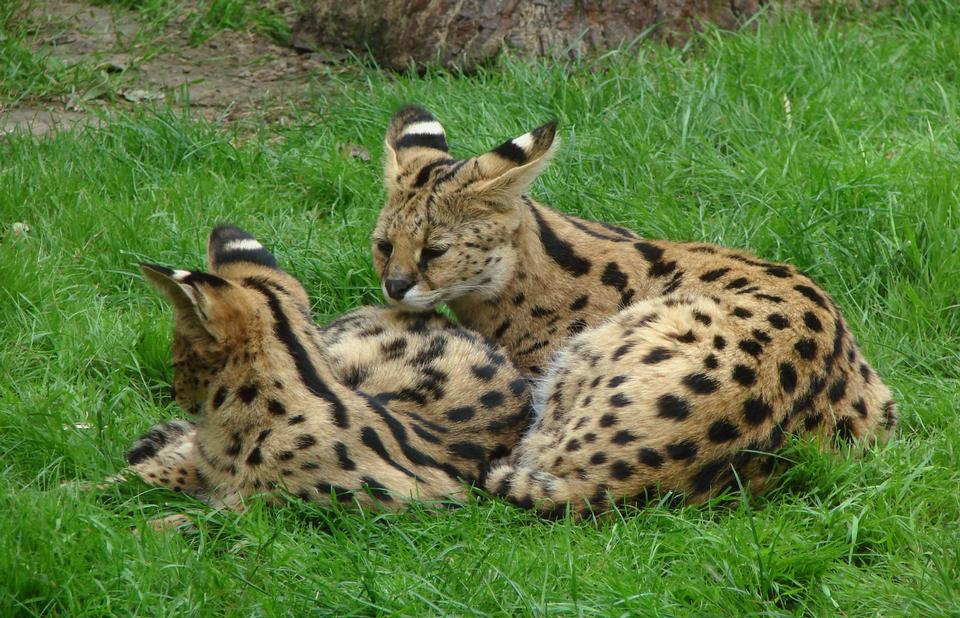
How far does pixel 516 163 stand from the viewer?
6.29 meters

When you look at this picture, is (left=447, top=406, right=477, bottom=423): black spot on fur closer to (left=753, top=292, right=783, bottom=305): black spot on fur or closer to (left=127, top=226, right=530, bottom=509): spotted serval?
(left=127, top=226, right=530, bottom=509): spotted serval

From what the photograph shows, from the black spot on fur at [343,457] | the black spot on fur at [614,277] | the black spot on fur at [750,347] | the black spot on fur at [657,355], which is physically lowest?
the black spot on fur at [343,457]

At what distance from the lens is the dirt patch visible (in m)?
9.29

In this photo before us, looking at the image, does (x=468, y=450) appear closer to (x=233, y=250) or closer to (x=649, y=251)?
(x=233, y=250)

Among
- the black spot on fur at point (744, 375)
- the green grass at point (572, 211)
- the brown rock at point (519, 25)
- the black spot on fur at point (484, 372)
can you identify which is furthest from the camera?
the brown rock at point (519, 25)

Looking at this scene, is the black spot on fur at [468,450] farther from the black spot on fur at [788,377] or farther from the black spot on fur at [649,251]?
the black spot on fur at [649,251]

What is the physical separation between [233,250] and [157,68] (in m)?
4.92

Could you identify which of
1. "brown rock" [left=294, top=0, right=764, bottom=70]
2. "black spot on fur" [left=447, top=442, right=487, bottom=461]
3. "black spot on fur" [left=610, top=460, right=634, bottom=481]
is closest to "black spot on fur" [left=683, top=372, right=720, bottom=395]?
"black spot on fur" [left=610, top=460, right=634, bottom=481]

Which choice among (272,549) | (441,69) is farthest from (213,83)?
(272,549)

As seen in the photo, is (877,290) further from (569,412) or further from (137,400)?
(137,400)

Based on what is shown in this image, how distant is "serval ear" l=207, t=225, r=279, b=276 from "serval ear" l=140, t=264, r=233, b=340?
368 mm

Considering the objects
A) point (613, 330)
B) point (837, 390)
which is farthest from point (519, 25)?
point (837, 390)

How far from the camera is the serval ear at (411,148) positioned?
657 cm

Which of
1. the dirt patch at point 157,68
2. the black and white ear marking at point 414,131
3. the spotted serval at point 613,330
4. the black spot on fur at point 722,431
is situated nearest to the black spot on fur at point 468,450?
the spotted serval at point 613,330
